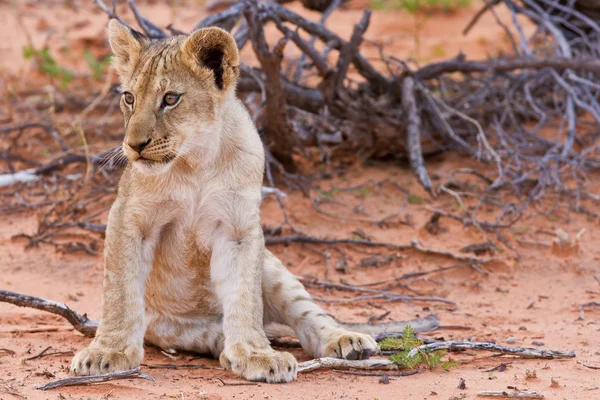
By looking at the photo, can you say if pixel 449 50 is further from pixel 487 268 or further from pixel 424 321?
pixel 424 321

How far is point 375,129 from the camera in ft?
24.7

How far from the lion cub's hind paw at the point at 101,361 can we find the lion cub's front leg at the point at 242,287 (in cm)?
46

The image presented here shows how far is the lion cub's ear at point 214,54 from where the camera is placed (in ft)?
13.4

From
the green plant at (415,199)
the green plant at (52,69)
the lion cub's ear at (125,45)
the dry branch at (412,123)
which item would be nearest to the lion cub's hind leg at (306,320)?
the lion cub's ear at (125,45)

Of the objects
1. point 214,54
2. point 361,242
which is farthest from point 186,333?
point 361,242

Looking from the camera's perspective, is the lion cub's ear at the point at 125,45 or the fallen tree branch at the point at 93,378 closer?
the fallen tree branch at the point at 93,378

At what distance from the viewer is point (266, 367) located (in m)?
4.01

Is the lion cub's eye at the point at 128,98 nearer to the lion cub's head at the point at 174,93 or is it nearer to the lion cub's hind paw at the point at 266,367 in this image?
the lion cub's head at the point at 174,93

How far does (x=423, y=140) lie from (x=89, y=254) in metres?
3.13

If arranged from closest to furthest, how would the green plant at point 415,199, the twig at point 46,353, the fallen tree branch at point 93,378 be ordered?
the fallen tree branch at point 93,378, the twig at point 46,353, the green plant at point 415,199

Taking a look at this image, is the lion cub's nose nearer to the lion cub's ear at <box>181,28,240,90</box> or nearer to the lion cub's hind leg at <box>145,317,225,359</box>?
the lion cub's ear at <box>181,28,240,90</box>

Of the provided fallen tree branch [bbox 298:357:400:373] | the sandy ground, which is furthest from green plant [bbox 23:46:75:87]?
fallen tree branch [bbox 298:357:400:373]

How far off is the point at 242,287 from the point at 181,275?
0.44 m

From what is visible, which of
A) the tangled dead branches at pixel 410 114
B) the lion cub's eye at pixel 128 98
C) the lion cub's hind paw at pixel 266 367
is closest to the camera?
the lion cub's hind paw at pixel 266 367
